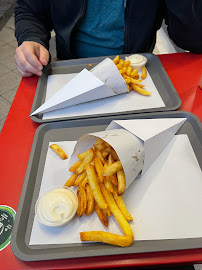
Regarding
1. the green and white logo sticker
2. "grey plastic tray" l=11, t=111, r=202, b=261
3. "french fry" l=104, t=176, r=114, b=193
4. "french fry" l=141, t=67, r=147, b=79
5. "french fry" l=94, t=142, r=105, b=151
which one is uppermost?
"french fry" l=141, t=67, r=147, b=79

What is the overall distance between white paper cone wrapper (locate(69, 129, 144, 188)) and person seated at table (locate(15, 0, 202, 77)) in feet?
2.65

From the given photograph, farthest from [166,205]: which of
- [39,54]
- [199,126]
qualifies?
[39,54]

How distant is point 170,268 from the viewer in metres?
0.99

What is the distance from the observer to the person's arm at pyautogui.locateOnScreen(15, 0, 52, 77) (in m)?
1.57

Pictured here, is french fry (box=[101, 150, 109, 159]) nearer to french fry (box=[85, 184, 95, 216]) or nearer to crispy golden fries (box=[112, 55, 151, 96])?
french fry (box=[85, 184, 95, 216])

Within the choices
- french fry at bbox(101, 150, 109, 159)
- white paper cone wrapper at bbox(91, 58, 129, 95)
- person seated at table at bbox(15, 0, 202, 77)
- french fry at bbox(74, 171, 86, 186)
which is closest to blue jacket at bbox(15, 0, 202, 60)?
person seated at table at bbox(15, 0, 202, 77)

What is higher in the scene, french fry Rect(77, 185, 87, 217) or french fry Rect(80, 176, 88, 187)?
french fry Rect(80, 176, 88, 187)

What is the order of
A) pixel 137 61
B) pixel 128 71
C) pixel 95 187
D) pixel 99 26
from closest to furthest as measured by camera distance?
1. pixel 95 187
2. pixel 128 71
3. pixel 137 61
4. pixel 99 26

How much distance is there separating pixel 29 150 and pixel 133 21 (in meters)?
1.22

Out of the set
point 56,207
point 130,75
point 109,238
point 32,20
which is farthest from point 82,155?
point 32,20

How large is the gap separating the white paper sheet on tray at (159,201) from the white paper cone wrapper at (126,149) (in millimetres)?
Answer: 81

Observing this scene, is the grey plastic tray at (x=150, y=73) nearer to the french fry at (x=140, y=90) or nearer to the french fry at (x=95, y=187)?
the french fry at (x=140, y=90)

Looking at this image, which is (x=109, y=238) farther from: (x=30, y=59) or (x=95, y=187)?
(x=30, y=59)

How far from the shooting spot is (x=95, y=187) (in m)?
0.90
